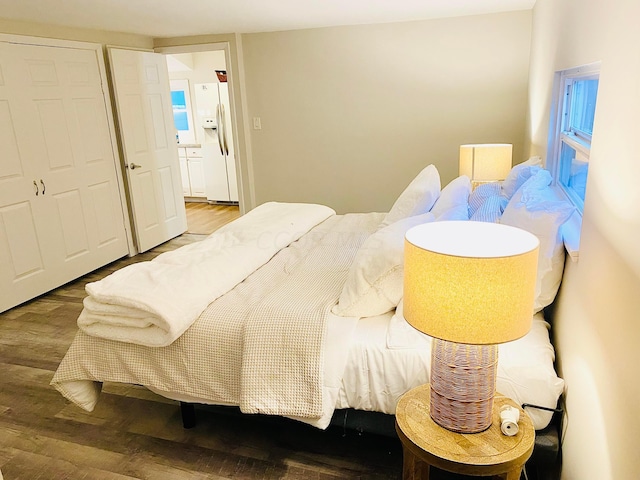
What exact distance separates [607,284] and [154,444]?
188cm

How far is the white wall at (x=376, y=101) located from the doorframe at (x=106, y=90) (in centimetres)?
128

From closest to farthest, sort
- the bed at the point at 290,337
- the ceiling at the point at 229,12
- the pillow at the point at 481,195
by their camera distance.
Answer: the bed at the point at 290,337 < the pillow at the point at 481,195 < the ceiling at the point at 229,12

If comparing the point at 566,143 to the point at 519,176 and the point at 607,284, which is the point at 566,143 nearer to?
the point at 519,176

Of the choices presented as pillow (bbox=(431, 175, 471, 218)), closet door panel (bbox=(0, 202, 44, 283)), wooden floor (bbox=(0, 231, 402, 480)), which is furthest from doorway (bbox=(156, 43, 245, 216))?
wooden floor (bbox=(0, 231, 402, 480))

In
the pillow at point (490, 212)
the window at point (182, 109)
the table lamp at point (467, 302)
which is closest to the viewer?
the table lamp at point (467, 302)

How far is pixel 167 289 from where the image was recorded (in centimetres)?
191

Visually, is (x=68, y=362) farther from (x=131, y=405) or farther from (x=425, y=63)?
(x=425, y=63)

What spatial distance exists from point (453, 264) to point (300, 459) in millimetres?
Answer: 1261

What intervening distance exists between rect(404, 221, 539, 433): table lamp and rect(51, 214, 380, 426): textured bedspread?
534mm

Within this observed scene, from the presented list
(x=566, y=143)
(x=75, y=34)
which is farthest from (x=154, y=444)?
(x=75, y=34)

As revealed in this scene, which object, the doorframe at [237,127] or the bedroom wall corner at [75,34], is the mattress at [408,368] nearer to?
the doorframe at [237,127]

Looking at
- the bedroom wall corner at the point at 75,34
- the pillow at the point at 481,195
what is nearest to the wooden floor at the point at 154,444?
the pillow at the point at 481,195

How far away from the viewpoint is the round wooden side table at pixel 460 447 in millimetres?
1210

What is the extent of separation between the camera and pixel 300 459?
1.94 m
